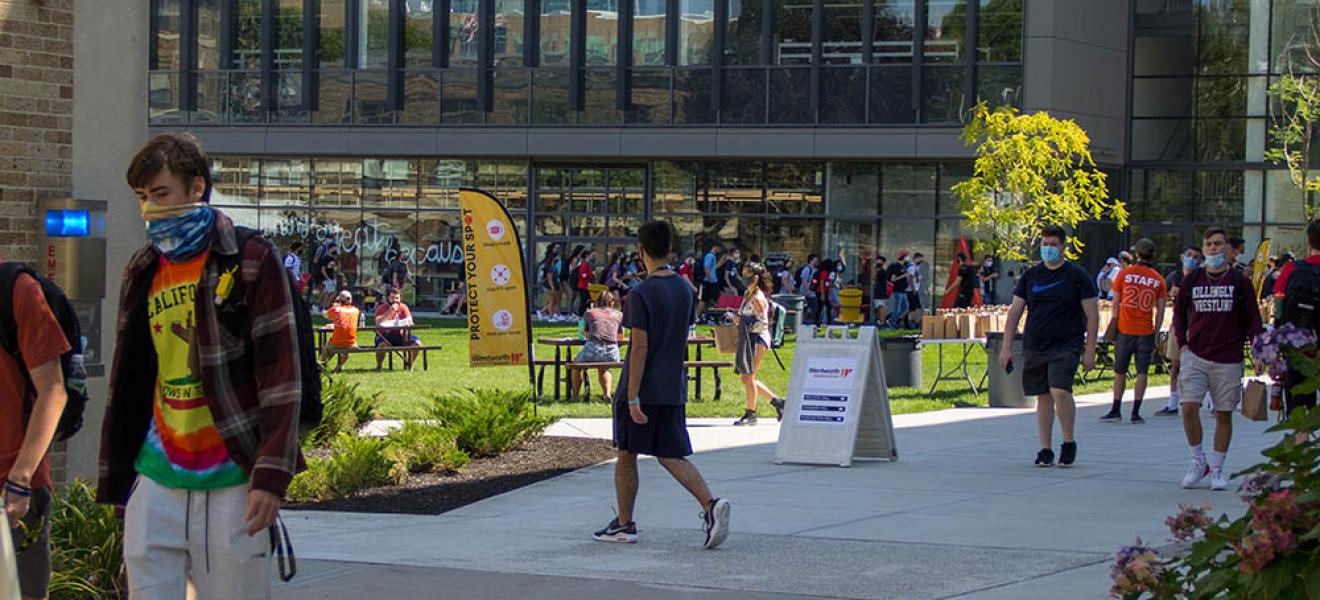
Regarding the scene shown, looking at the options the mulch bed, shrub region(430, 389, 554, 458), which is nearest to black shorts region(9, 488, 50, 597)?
the mulch bed

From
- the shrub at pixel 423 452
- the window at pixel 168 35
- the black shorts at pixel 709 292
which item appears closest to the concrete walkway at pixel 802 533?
the shrub at pixel 423 452

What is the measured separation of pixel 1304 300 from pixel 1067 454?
141 inches

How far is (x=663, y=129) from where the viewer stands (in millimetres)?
45094

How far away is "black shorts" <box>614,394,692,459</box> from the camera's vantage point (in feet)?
32.9

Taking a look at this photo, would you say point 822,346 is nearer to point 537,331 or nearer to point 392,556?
point 392,556

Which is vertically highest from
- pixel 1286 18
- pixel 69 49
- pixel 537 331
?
pixel 1286 18

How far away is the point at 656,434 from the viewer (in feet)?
33.0

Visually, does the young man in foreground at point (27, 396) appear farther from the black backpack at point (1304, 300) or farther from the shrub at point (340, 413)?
the shrub at point (340, 413)

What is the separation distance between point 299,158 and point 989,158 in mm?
23020

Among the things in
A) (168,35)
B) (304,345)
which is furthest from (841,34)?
(304,345)

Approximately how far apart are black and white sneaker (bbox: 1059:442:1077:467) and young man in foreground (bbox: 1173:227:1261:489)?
63.2 inches

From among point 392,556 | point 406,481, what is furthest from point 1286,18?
point 392,556

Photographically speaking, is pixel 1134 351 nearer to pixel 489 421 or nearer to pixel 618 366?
pixel 618 366

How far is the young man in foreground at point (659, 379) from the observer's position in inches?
393
